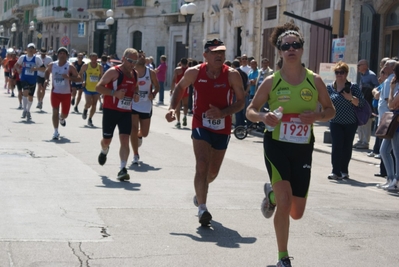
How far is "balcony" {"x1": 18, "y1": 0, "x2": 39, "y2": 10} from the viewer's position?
79.4 meters

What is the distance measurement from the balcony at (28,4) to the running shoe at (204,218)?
73.7m

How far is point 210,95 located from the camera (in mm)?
8320

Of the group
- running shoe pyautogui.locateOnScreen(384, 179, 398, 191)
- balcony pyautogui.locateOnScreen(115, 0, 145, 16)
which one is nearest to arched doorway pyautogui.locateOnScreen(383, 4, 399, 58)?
running shoe pyautogui.locateOnScreen(384, 179, 398, 191)

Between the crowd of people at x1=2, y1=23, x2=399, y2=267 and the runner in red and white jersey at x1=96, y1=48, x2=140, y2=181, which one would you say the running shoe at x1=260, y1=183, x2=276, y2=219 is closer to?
the crowd of people at x1=2, y1=23, x2=399, y2=267

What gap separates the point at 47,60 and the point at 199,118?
15.8 m

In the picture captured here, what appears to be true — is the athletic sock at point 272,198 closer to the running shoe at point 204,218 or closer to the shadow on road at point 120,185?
the running shoe at point 204,218

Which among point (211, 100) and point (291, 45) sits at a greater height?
point (291, 45)

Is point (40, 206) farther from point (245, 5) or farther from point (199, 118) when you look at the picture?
point (245, 5)

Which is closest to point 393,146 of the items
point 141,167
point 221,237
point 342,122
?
point 342,122

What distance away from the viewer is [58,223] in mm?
7734

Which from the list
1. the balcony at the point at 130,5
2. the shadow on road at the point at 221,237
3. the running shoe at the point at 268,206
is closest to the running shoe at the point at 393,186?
the shadow on road at the point at 221,237

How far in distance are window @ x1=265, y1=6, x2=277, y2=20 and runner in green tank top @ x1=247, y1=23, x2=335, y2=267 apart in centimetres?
2631

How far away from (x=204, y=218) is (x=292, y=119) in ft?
5.91

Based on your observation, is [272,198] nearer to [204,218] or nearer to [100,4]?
[204,218]
